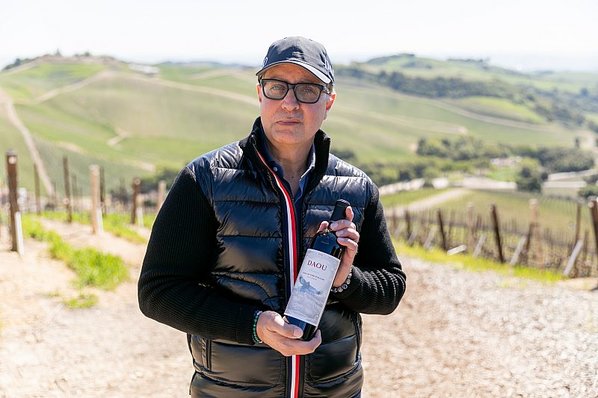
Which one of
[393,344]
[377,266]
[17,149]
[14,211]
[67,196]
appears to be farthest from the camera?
[17,149]

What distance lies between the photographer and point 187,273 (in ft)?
6.93

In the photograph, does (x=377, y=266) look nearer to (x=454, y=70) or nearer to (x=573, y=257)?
(x=573, y=257)

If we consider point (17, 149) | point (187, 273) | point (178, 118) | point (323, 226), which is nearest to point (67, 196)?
point (187, 273)

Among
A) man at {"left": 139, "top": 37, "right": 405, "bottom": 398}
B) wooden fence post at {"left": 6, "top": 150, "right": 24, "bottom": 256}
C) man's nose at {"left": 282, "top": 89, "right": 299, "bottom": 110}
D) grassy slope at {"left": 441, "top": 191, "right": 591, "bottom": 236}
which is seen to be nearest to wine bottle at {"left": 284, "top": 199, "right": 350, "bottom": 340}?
man at {"left": 139, "top": 37, "right": 405, "bottom": 398}

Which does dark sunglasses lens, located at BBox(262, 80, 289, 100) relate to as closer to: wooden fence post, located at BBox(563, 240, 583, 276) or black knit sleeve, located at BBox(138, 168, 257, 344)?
black knit sleeve, located at BBox(138, 168, 257, 344)

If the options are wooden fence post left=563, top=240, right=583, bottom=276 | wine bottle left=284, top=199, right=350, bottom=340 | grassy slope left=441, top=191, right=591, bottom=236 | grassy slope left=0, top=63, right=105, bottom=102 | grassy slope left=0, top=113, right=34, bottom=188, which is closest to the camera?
wine bottle left=284, top=199, right=350, bottom=340

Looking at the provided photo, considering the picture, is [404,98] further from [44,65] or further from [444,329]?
[444,329]

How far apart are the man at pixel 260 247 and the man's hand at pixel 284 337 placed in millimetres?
36

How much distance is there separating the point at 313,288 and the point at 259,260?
0.27 metres

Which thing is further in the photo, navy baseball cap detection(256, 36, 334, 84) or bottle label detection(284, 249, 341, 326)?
navy baseball cap detection(256, 36, 334, 84)

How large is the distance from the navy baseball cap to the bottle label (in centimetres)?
57

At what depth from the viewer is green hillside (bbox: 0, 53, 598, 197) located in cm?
7312

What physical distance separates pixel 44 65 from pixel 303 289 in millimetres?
136743

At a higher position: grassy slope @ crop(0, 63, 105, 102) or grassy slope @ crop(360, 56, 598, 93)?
grassy slope @ crop(0, 63, 105, 102)
